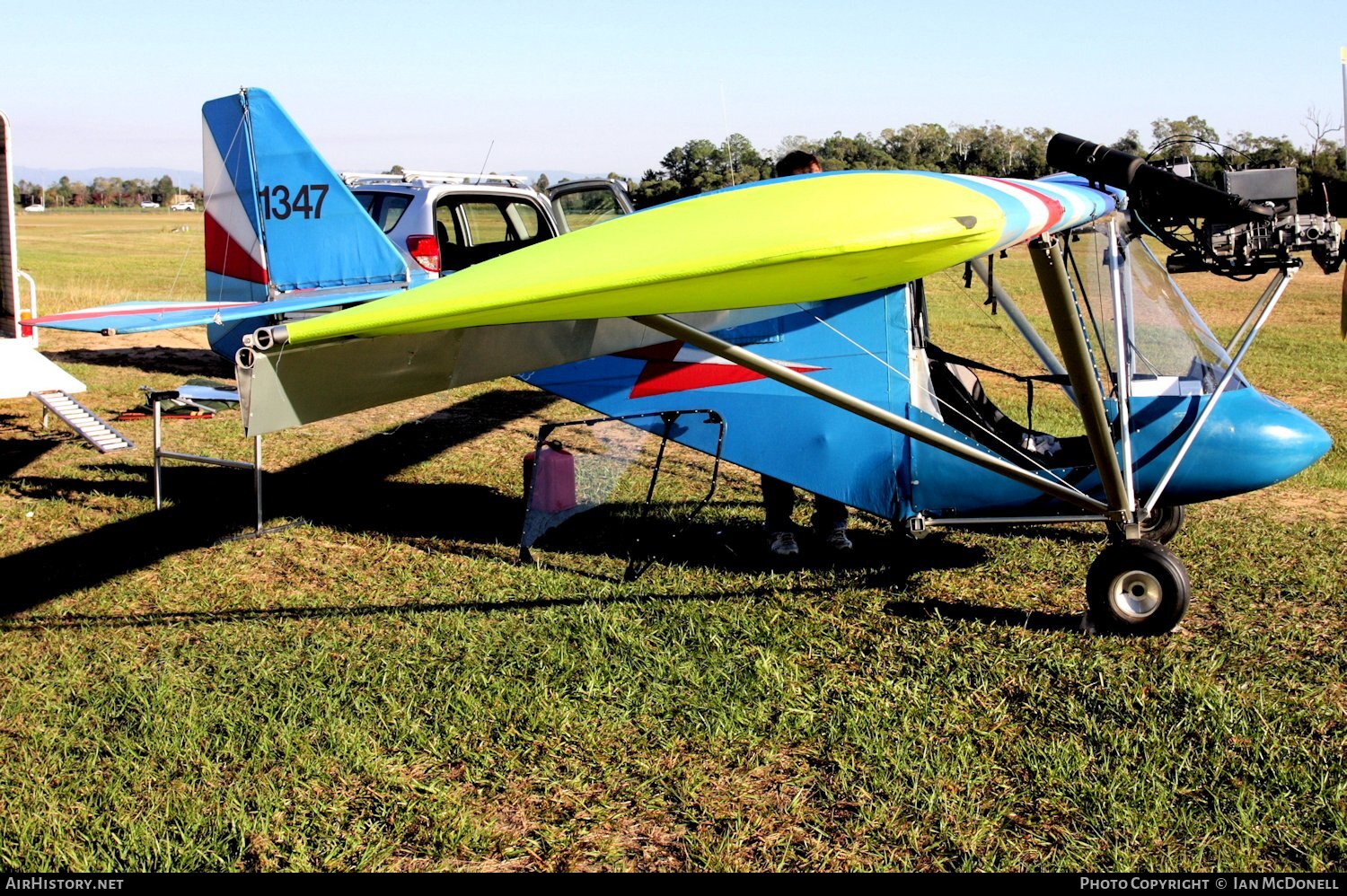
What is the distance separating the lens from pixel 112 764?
4.05m

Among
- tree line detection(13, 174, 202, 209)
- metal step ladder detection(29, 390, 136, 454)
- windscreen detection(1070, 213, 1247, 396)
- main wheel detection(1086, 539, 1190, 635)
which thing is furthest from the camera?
tree line detection(13, 174, 202, 209)

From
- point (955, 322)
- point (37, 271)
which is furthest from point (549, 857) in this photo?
point (37, 271)

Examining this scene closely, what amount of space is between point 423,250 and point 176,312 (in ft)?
11.0

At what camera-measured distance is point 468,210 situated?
488 inches

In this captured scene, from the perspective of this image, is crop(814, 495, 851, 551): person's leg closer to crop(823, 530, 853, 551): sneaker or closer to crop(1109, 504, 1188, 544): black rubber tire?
crop(823, 530, 853, 551): sneaker

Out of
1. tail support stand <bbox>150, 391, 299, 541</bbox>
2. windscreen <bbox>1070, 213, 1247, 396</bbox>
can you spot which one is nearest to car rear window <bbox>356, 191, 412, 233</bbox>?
tail support stand <bbox>150, 391, 299, 541</bbox>

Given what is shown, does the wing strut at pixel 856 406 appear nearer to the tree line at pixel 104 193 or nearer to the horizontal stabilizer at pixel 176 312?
the horizontal stabilizer at pixel 176 312

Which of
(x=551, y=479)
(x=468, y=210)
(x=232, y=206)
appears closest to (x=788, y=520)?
(x=551, y=479)

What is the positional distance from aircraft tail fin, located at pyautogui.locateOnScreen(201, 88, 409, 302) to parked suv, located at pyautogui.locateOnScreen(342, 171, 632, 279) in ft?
4.50

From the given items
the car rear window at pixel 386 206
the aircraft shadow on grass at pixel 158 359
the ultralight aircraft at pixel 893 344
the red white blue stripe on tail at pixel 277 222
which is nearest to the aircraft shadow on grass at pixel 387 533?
the ultralight aircraft at pixel 893 344

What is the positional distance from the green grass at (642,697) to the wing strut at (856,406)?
27.7 inches

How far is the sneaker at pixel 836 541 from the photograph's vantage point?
6331 millimetres

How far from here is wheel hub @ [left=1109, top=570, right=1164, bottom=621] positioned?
5004 millimetres
